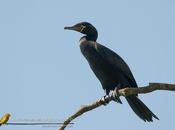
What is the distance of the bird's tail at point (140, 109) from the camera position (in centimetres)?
911

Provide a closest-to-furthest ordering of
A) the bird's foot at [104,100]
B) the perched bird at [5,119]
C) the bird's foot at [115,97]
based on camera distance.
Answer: the perched bird at [5,119], the bird's foot at [104,100], the bird's foot at [115,97]

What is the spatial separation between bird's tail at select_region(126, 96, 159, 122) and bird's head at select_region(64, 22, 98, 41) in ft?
7.34

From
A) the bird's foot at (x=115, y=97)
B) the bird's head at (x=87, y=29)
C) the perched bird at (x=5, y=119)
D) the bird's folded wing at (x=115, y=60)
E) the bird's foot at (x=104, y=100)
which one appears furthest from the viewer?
the bird's head at (x=87, y=29)

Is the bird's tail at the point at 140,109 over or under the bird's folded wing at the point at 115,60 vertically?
under

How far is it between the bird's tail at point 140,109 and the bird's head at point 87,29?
2.24 meters

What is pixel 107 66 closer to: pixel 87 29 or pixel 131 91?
pixel 87 29

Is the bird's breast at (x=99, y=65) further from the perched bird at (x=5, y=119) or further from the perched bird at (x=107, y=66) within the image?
the perched bird at (x=5, y=119)

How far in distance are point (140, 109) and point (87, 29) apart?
9.10ft

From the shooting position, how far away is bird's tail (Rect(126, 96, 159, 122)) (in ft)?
29.9

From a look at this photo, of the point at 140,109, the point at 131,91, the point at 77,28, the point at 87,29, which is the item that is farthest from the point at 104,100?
the point at 77,28

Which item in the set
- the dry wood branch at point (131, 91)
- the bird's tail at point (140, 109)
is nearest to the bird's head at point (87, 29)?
the bird's tail at point (140, 109)

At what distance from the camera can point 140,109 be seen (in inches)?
372

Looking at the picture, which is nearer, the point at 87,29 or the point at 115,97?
the point at 115,97

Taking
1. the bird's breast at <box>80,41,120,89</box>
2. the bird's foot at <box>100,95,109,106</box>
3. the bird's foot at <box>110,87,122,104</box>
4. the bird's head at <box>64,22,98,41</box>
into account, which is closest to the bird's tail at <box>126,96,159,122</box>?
the bird's foot at <box>110,87,122,104</box>
